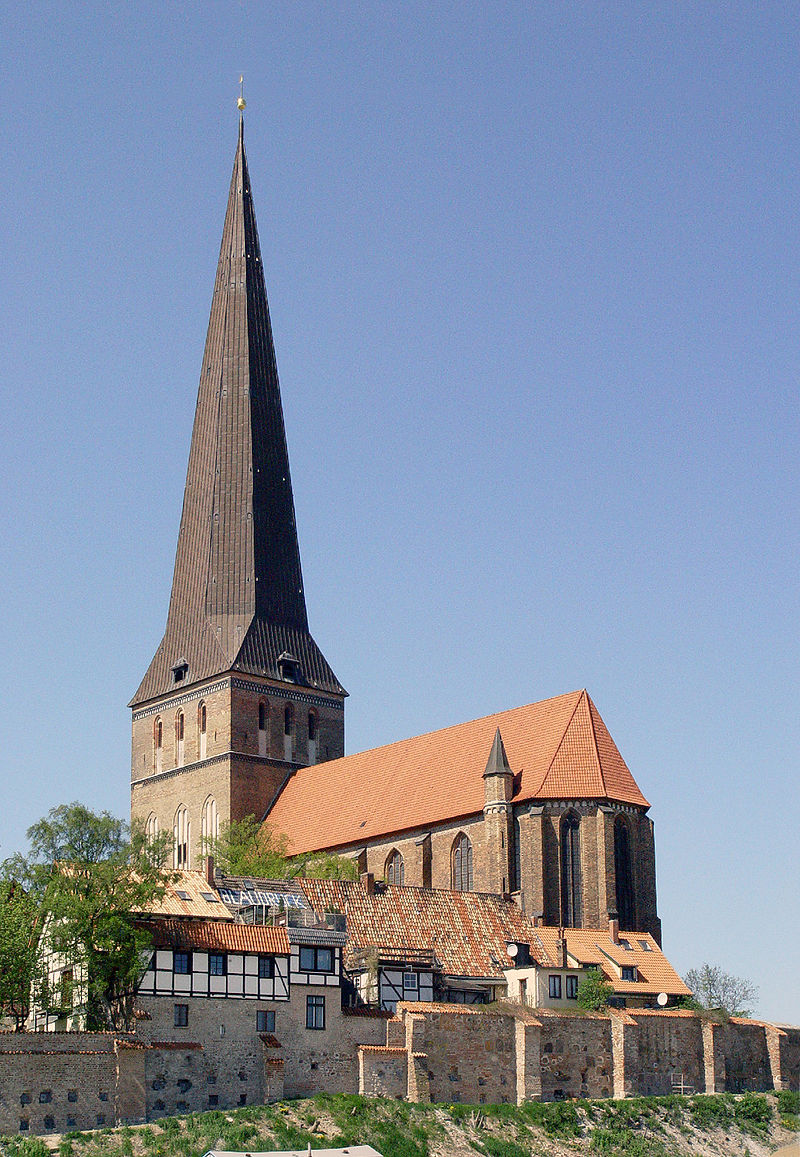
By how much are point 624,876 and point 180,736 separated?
92.7 ft

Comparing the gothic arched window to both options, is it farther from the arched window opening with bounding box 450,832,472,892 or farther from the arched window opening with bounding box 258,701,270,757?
the arched window opening with bounding box 450,832,472,892

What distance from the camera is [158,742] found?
3533 inches

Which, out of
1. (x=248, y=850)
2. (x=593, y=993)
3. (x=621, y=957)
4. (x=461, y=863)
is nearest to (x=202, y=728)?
(x=248, y=850)

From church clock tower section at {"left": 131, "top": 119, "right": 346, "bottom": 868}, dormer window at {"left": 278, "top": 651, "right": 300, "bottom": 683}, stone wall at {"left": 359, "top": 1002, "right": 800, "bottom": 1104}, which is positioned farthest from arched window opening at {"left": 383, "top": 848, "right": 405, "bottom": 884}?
stone wall at {"left": 359, "top": 1002, "right": 800, "bottom": 1104}

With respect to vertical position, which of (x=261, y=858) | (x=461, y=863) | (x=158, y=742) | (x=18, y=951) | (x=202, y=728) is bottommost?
(x=18, y=951)

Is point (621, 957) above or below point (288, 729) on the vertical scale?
below

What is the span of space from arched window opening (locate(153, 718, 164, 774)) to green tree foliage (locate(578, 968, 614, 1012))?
118 ft

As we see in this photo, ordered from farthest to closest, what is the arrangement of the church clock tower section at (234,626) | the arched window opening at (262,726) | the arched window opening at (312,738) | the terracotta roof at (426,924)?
1. the arched window opening at (312,738)
2. the arched window opening at (262,726)
3. the church clock tower section at (234,626)
4. the terracotta roof at (426,924)

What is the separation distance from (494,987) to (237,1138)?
1490 centimetres

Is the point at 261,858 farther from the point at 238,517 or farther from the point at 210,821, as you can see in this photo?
the point at 238,517

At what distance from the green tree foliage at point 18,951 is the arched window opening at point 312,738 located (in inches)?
1469

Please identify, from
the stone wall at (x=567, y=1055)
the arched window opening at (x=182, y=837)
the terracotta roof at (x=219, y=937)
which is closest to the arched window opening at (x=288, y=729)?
the arched window opening at (x=182, y=837)

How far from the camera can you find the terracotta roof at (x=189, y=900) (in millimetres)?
52219

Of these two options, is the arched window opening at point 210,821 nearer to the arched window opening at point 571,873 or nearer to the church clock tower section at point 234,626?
the church clock tower section at point 234,626
